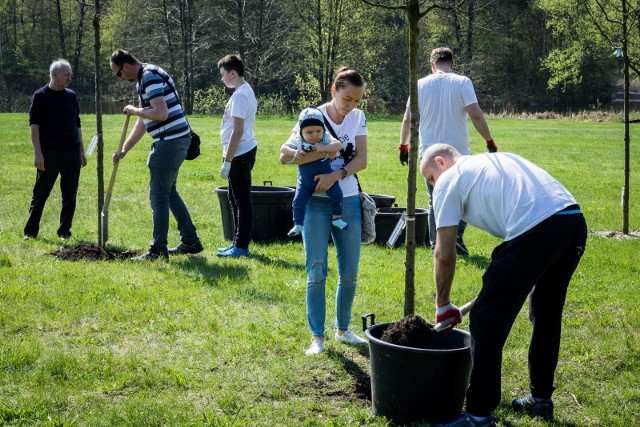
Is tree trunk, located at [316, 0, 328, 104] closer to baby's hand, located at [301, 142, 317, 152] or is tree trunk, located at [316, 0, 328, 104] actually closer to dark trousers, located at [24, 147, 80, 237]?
dark trousers, located at [24, 147, 80, 237]

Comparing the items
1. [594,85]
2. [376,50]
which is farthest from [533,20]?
[376,50]

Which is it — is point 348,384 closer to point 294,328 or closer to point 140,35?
point 294,328

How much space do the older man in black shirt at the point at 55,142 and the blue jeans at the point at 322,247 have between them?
5450 mm

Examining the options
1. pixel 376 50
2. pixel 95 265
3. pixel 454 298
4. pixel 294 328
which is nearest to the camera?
pixel 294 328

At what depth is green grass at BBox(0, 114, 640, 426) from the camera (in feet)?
15.5

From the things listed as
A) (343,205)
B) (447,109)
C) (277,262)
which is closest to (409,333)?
(343,205)

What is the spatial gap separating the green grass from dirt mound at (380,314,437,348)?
47cm

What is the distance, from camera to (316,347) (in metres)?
5.68

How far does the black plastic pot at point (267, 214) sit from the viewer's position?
9.79 metres

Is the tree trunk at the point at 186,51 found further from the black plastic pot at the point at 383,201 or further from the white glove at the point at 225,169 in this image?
the white glove at the point at 225,169

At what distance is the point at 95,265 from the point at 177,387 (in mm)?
3694

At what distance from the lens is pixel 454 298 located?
7.32 m

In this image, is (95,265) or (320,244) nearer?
(320,244)

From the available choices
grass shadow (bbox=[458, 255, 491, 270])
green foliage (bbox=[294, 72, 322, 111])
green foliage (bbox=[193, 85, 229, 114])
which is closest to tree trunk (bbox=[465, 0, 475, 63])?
green foliage (bbox=[294, 72, 322, 111])
